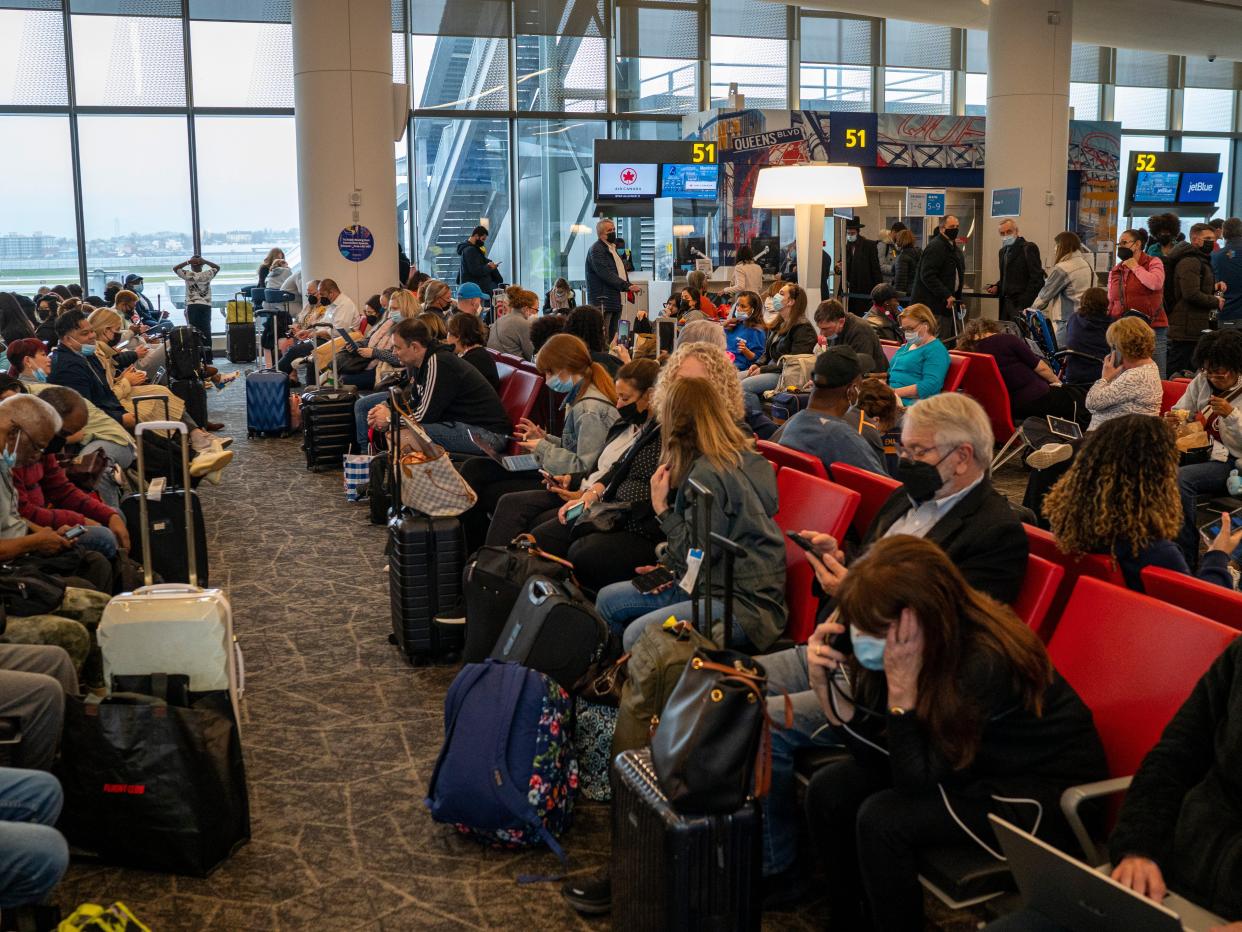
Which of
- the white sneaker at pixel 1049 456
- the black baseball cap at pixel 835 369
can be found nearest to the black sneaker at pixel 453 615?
the black baseball cap at pixel 835 369

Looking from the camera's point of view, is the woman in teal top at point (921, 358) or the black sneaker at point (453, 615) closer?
the black sneaker at point (453, 615)

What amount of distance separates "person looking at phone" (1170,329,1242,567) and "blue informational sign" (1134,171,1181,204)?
16525 mm

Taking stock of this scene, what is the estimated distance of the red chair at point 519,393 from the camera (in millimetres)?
7160

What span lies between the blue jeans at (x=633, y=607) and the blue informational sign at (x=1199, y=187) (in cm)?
2032

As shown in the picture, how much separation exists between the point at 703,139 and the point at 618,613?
14992 mm

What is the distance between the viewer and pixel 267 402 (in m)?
10.9

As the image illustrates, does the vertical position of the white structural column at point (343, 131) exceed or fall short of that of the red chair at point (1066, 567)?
it exceeds it

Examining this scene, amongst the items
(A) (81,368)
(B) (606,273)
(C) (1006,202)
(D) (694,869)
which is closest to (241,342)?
(B) (606,273)

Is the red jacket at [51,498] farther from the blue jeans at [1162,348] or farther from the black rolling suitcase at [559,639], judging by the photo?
the blue jeans at [1162,348]

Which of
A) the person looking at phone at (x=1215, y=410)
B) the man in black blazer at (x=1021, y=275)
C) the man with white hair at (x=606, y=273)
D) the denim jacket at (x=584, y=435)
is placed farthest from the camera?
the man with white hair at (x=606, y=273)

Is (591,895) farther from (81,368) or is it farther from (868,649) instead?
(81,368)

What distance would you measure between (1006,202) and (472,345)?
11272 millimetres

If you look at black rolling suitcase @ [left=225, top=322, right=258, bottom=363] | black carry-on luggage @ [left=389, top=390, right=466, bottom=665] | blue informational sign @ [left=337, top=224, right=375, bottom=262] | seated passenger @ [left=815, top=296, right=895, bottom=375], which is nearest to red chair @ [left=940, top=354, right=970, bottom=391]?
seated passenger @ [left=815, top=296, right=895, bottom=375]

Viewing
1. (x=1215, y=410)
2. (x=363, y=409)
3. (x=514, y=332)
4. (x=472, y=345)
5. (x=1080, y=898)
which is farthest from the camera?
(x=514, y=332)
